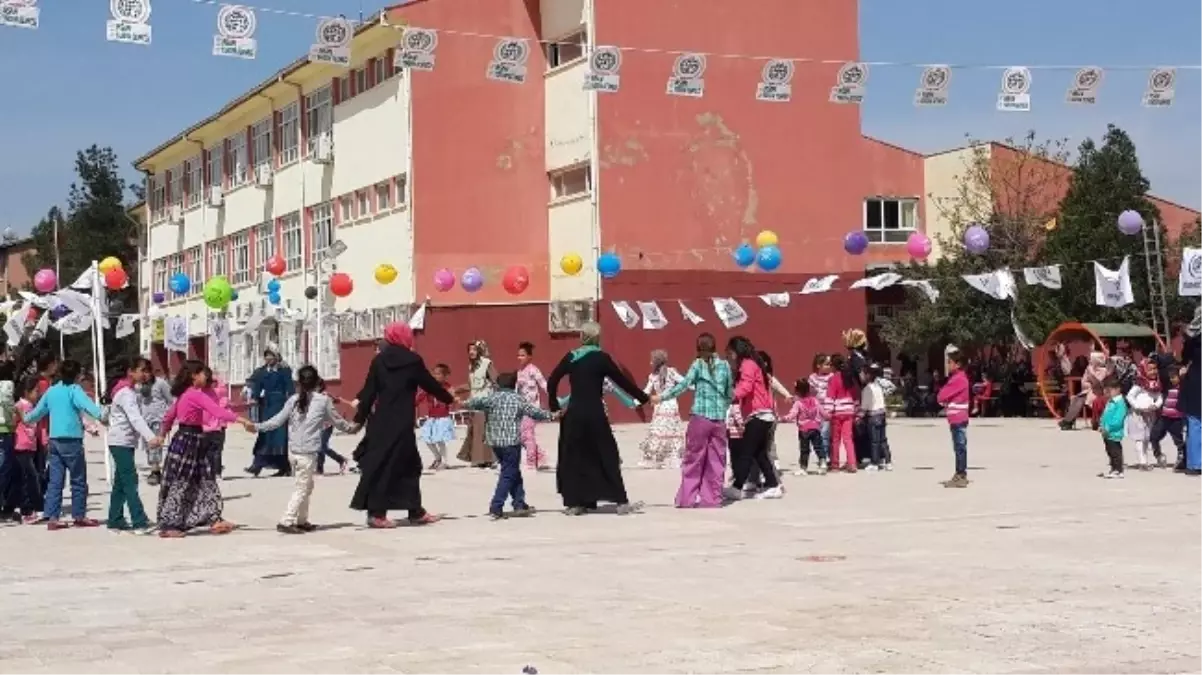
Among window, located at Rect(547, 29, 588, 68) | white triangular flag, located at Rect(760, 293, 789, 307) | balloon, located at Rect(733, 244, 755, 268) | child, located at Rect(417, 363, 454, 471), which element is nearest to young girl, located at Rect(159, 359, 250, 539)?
child, located at Rect(417, 363, 454, 471)

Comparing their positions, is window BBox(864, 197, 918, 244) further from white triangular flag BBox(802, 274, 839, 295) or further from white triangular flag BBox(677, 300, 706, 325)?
white triangular flag BBox(677, 300, 706, 325)

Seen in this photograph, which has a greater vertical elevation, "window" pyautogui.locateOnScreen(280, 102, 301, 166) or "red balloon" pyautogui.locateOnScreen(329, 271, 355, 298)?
"window" pyautogui.locateOnScreen(280, 102, 301, 166)

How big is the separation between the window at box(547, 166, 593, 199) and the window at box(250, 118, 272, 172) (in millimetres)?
12994

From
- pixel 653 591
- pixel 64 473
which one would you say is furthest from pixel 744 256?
pixel 653 591

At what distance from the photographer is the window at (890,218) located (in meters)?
48.6

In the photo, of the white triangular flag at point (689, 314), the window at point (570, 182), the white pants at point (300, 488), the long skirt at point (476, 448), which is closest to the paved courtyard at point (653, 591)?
the white pants at point (300, 488)

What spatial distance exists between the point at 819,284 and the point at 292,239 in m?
17.6

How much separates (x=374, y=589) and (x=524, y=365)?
38.6 ft

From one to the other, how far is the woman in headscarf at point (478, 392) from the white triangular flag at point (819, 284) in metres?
15.1

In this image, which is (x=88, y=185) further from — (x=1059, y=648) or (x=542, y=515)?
(x=1059, y=648)

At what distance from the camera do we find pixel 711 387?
1562 centimetres

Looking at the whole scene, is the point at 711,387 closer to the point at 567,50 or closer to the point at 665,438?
the point at 665,438

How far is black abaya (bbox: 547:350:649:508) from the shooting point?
15.1 m

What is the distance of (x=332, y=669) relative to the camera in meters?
7.54
